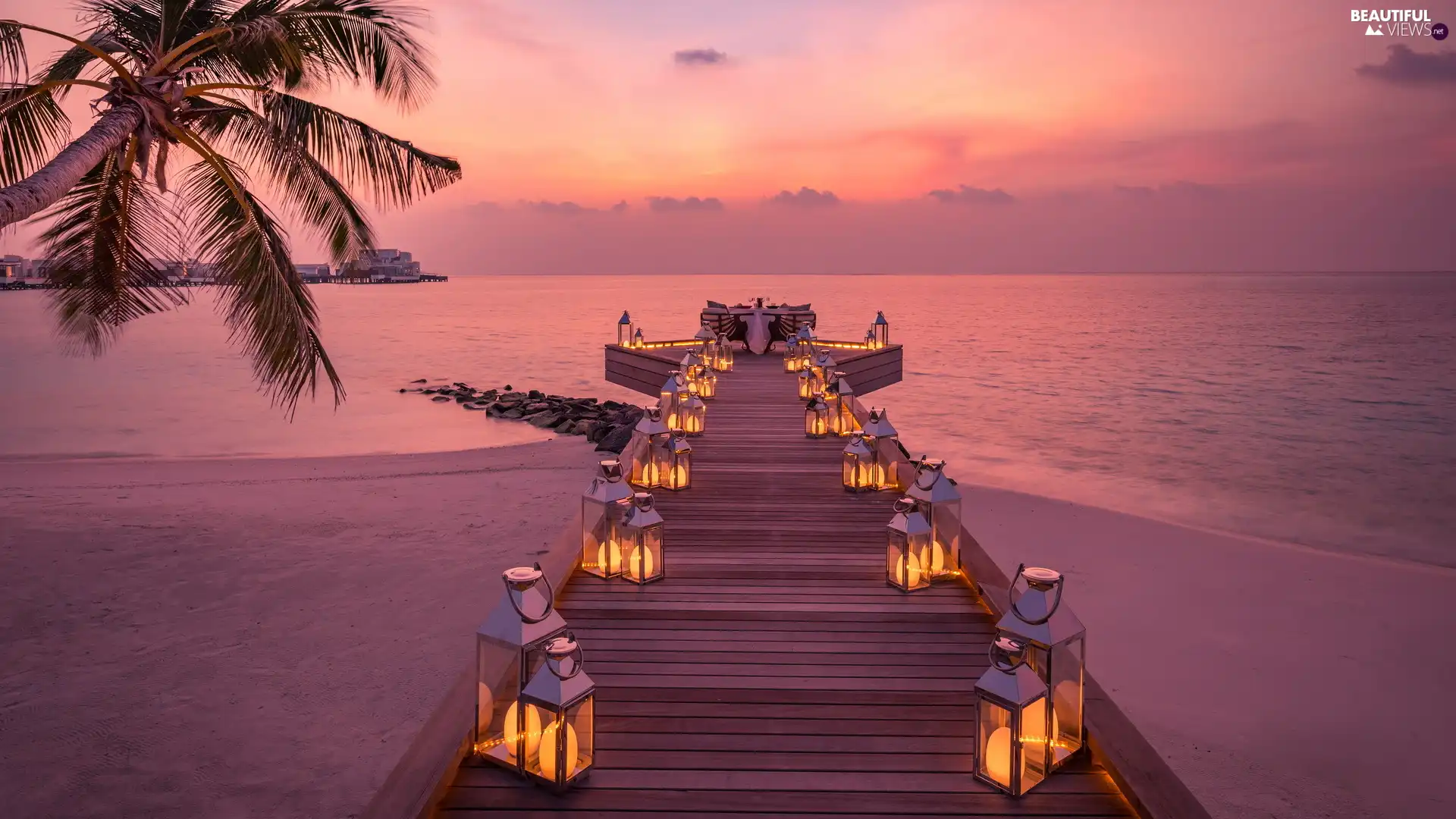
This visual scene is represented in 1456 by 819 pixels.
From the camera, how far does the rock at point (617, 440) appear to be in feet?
53.8

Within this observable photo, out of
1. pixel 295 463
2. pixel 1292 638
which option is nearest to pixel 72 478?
pixel 295 463

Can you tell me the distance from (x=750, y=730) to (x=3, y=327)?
75795 millimetres

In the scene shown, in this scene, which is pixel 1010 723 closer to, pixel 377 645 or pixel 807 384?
pixel 377 645

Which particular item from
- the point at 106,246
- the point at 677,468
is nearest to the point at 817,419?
the point at 677,468

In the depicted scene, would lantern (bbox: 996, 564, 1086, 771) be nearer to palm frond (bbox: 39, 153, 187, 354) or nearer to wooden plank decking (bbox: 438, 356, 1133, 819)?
wooden plank decking (bbox: 438, 356, 1133, 819)

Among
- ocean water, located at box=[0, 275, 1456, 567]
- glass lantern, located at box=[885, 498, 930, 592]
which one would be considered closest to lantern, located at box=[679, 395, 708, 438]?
glass lantern, located at box=[885, 498, 930, 592]

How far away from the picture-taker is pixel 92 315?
8.41m

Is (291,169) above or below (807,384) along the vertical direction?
above

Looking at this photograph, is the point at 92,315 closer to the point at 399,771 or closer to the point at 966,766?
the point at 399,771

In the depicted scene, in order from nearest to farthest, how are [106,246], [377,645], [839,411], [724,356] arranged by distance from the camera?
[377,645]
[106,246]
[839,411]
[724,356]

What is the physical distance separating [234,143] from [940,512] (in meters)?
7.11

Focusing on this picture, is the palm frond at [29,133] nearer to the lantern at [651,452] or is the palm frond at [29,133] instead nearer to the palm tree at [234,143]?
the palm tree at [234,143]

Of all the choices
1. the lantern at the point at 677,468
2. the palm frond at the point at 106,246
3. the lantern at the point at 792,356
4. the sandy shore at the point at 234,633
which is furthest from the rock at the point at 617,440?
the lantern at the point at 677,468

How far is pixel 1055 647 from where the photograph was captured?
290 centimetres
